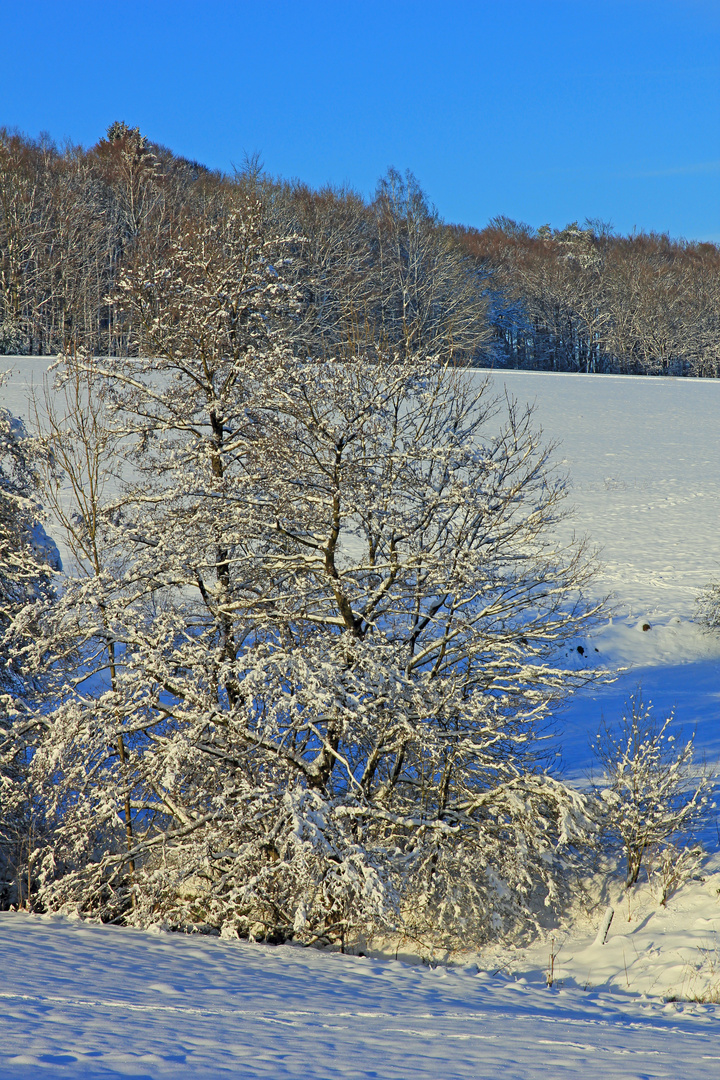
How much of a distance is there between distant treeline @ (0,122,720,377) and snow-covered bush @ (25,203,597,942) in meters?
24.0

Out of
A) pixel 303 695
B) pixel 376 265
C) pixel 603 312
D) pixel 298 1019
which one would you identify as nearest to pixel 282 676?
pixel 303 695

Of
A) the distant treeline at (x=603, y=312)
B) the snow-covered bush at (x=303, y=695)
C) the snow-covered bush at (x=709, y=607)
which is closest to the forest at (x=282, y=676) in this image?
the snow-covered bush at (x=303, y=695)

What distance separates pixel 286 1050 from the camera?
4289 mm

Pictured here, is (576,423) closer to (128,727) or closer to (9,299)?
(9,299)

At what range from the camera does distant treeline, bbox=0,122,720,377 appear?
143ft

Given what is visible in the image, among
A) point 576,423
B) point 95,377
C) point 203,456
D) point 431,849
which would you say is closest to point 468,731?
point 431,849

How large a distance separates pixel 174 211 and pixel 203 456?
149ft

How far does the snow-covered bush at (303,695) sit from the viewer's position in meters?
8.23

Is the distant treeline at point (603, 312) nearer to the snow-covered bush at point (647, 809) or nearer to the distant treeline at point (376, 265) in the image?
the distant treeline at point (376, 265)

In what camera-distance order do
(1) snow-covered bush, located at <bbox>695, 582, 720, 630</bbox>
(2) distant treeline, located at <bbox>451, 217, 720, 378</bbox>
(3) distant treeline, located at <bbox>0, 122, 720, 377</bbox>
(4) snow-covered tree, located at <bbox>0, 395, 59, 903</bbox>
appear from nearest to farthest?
(4) snow-covered tree, located at <bbox>0, 395, 59, 903</bbox>, (1) snow-covered bush, located at <bbox>695, 582, 720, 630</bbox>, (3) distant treeline, located at <bbox>0, 122, 720, 377</bbox>, (2) distant treeline, located at <bbox>451, 217, 720, 378</bbox>

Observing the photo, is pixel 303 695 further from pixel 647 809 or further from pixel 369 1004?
pixel 647 809

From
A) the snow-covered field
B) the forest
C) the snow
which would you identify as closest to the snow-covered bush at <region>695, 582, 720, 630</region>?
the snow-covered field

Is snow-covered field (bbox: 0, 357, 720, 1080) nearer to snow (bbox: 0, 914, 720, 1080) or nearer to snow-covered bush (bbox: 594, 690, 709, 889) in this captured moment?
snow (bbox: 0, 914, 720, 1080)

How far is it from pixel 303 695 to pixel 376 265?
1845 inches
